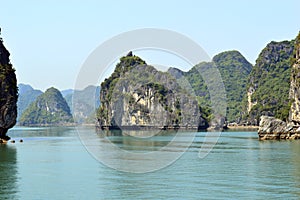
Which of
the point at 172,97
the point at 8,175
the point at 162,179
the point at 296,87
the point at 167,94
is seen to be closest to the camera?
the point at 162,179

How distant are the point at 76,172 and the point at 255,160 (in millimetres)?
11372

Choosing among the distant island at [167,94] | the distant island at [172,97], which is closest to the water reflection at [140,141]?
the distant island at [172,97]

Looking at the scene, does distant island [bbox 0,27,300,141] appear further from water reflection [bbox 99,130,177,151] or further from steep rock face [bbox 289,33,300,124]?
water reflection [bbox 99,130,177,151]

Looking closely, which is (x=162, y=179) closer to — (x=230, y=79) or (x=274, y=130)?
(x=274, y=130)

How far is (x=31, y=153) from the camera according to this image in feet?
138

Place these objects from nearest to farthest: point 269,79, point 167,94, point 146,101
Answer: point 167,94 → point 146,101 → point 269,79

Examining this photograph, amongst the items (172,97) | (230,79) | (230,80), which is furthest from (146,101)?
(230,79)

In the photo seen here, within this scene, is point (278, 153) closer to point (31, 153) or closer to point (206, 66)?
point (31, 153)

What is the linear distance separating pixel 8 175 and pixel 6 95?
2882cm

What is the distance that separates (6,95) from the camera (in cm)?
5641

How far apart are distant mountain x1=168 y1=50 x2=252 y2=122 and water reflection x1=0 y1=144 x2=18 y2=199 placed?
95113mm

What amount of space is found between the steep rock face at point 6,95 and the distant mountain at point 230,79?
7703cm

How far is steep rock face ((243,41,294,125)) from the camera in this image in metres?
120

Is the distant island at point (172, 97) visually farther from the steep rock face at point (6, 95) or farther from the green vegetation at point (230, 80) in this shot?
the steep rock face at point (6, 95)
